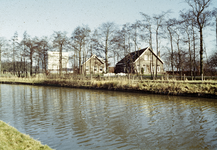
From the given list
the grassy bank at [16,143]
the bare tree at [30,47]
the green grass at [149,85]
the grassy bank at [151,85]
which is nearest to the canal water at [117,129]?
the grassy bank at [16,143]

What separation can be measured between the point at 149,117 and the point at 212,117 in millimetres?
3301

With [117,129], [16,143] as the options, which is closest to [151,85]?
[117,129]

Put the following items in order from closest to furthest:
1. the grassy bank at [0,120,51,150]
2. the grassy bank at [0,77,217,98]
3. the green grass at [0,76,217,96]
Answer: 1. the grassy bank at [0,120,51,150]
2. the grassy bank at [0,77,217,98]
3. the green grass at [0,76,217,96]

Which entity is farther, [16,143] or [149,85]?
[149,85]

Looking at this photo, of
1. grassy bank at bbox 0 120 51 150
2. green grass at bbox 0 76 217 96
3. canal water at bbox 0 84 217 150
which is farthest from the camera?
green grass at bbox 0 76 217 96

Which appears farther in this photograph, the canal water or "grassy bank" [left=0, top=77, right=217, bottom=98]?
A: "grassy bank" [left=0, top=77, right=217, bottom=98]

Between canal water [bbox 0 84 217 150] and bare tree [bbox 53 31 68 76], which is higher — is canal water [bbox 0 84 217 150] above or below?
below

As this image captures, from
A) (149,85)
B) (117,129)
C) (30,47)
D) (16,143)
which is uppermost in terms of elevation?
(30,47)

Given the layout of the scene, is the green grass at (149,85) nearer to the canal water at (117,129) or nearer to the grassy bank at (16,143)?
the canal water at (117,129)

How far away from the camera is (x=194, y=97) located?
59.2 feet

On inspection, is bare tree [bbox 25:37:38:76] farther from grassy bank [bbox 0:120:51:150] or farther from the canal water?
grassy bank [bbox 0:120:51:150]

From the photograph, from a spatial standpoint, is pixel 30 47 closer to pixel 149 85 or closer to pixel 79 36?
pixel 79 36

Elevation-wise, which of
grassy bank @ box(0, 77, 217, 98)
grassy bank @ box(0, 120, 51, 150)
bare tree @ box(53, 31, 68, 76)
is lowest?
grassy bank @ box(0, 120, 51, 150)

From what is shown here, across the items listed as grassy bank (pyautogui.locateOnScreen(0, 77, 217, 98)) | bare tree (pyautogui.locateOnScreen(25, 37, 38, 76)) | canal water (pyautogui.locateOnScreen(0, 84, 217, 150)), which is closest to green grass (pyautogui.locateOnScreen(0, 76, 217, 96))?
grassy bank (pyautogui.locateOnScreen(0, 77, 217, 98))
